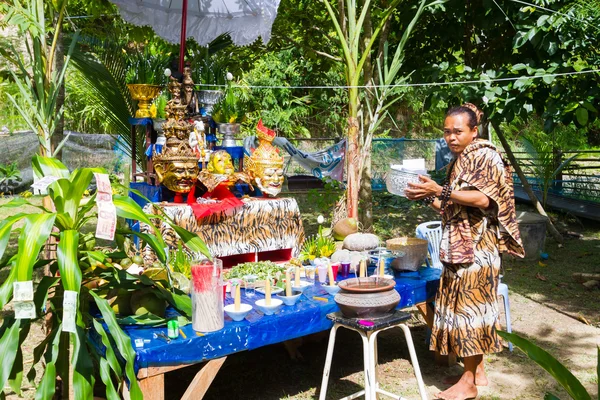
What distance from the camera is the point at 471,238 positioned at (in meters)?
3.03

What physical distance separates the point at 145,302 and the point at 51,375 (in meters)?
0.58

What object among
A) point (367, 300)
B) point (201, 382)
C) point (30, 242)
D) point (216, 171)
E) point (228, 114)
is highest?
point (228, 114)

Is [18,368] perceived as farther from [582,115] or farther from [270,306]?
[582,115]

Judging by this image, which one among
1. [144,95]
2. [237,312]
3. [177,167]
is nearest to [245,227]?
[177,167]

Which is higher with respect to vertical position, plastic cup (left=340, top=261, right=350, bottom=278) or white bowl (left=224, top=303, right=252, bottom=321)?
plastic cup (left=340, top=261, right=350, bottom=278)

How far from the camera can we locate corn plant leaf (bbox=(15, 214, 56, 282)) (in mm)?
1987

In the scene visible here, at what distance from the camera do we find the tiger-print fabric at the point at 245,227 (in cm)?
383

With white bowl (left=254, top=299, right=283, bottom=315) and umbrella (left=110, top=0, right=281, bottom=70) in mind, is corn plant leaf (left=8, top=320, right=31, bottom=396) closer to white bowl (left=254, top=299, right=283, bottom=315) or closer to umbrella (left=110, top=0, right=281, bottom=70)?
white bowl (left=254, top=299, right=283, bottom=315)

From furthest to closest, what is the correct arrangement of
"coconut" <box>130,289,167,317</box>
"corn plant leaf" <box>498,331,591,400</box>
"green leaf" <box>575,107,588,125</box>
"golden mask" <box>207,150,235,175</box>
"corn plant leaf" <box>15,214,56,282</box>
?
"green leaf" <box>575,107,588,125</box>, "golden mask" <box>207,150,235,175</box>, "coconut" <box>130,289,167,317</box>, "corn plant leaf" <box>15,214,56,282</box>, "corn plant leaf" <box>498,331,591,400</box>

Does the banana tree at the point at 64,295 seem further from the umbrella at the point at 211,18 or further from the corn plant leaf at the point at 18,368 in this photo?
the umbrella at the point at 211,18

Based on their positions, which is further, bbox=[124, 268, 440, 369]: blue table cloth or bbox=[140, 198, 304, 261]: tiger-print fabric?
bbox=[140, 198, 304, 261]: tiger-print fabric

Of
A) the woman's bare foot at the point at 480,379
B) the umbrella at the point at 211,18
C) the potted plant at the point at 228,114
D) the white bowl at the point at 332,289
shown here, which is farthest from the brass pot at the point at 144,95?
the woman's bare foot at the point at 480,379

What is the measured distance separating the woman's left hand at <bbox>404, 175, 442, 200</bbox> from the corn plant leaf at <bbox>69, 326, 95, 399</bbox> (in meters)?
1.72

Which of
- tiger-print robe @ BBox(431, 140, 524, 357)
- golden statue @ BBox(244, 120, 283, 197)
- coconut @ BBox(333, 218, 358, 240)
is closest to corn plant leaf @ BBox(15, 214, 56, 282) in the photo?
tiger-print robe @ BBox(431, 140, 524, 357)
